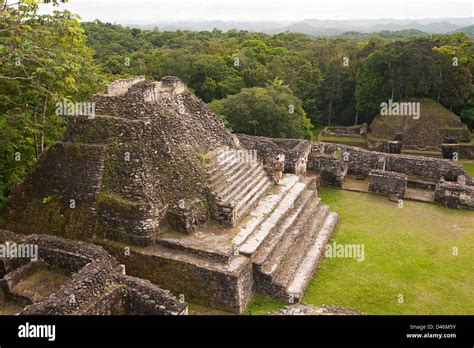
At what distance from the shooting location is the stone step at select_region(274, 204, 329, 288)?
9681 millimetres

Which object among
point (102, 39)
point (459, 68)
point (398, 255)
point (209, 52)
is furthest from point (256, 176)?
point (102, 39)

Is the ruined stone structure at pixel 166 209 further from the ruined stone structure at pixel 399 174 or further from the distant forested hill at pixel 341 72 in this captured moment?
the distant forested hill at pixel 341 72

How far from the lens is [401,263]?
1079 cm

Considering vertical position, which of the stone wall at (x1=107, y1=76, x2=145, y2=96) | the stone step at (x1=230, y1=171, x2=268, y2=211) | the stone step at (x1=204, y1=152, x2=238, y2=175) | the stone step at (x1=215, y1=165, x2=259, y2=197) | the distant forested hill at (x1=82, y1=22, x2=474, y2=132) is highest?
the distant forested hill at (x1=82, y1=22, x2=474, y2=132)

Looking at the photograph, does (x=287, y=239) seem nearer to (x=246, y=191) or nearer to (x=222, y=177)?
(x=246, y=191)

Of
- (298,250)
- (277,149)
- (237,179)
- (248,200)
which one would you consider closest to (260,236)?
(298,250)

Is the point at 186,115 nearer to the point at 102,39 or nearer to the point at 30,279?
the point at 30,279

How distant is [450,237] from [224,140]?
7511 millimetres

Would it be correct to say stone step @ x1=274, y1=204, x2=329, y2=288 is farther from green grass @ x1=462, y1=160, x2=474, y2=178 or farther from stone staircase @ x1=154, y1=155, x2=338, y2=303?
green grass @ x1=462, y1=160, x2=474, y2=178

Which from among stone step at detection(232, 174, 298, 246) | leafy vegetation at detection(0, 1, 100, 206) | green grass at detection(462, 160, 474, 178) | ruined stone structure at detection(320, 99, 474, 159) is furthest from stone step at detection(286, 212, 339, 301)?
ruined stone structure at detection(320, 99, 474, 159)

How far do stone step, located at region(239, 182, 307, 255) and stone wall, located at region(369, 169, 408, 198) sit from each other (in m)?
3.27

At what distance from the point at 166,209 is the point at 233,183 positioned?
233 centimetres

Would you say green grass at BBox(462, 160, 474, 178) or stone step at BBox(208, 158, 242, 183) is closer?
stone step at BBox(208, 158, 242, 183)

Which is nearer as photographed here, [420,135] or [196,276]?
[196,276]
